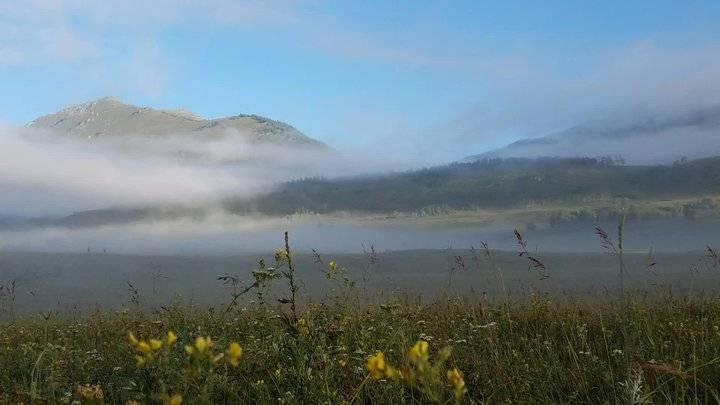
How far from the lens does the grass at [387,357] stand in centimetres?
351

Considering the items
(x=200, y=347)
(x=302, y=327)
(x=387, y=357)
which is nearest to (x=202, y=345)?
(x=200, y=347)

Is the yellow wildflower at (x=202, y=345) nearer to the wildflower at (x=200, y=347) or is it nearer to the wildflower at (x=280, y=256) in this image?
the wildflower at (x=200, y=347)

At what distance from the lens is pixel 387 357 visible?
5.63 m

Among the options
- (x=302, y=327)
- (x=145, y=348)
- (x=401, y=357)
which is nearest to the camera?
(x=145, y=348)

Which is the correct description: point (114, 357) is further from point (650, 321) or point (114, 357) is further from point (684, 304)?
point (684, 304)

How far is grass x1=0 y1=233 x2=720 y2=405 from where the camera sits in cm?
351

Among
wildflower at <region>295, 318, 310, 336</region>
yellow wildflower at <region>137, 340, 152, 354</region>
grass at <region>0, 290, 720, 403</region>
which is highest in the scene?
yellow wildflower at <region>137, 340, 152, 354</region>

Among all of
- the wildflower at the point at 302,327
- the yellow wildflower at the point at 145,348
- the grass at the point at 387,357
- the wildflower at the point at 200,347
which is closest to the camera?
the wildflower at the point at 200,347

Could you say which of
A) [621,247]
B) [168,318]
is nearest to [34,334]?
[168,318]

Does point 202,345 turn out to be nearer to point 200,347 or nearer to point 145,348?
point 200,347

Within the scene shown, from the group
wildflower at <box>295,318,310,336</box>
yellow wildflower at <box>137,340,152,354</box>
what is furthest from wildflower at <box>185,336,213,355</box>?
wildflower at <box>295,318,310,336</box>

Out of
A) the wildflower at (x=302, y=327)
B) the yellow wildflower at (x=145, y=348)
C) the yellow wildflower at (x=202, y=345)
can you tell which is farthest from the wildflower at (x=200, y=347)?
the wildflower at (x=302, y=327)

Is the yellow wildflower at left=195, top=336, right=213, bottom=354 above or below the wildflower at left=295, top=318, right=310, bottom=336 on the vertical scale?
above

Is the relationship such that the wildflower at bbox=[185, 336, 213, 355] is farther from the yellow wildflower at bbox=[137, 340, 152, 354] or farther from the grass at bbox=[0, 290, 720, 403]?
the yellow wildflower at bbox=[137, 340, 152, 354]
